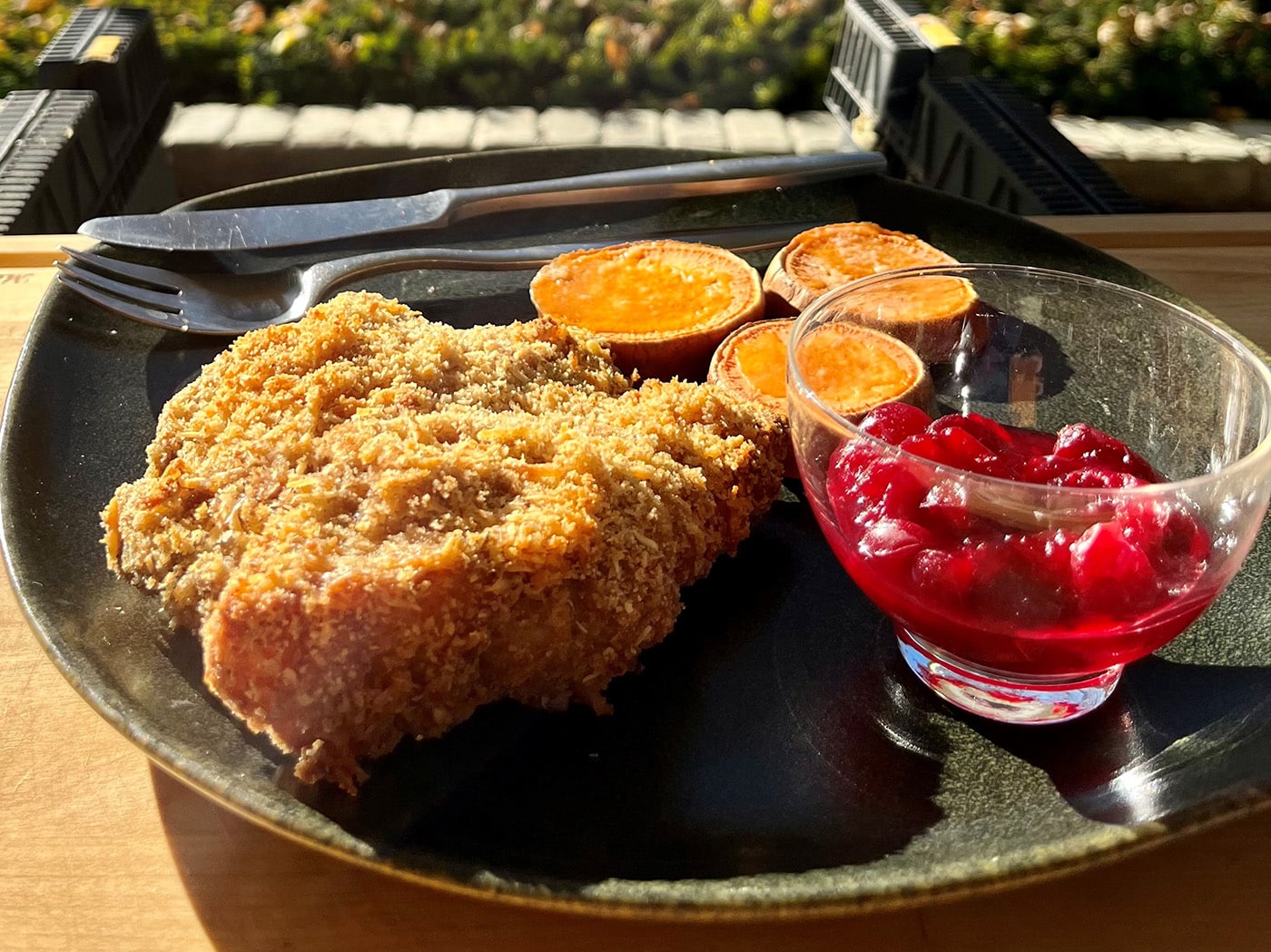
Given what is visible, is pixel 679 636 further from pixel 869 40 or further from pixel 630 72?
pixel 630 72

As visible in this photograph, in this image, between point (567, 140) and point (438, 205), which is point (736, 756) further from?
point (567, 140)

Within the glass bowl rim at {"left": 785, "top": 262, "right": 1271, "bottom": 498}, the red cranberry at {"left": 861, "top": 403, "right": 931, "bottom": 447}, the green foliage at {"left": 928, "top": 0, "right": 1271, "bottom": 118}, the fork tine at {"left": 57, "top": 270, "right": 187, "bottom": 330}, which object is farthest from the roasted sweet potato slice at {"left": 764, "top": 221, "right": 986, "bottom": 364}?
the green foliage at {"left": 928, "top": 0, "right": 1271, "bottom": 118}

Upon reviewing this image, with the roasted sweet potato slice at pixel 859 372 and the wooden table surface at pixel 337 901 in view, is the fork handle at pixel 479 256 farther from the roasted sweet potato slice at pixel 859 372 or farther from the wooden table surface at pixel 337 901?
the wooden table surface at pixel 337 901

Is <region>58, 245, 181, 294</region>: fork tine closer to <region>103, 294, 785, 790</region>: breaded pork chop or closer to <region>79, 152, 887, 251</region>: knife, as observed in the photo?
<region>79, 152, 887, 251</region>: knife

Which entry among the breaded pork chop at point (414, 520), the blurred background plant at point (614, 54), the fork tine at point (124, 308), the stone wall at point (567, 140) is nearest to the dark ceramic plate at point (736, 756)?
the breaded pork chop at point (414, 520)

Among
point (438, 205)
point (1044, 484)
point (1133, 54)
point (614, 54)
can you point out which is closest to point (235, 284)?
point (438, 205)

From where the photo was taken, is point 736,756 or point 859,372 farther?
point 859,372

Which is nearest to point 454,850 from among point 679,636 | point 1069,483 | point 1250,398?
point 679,636
